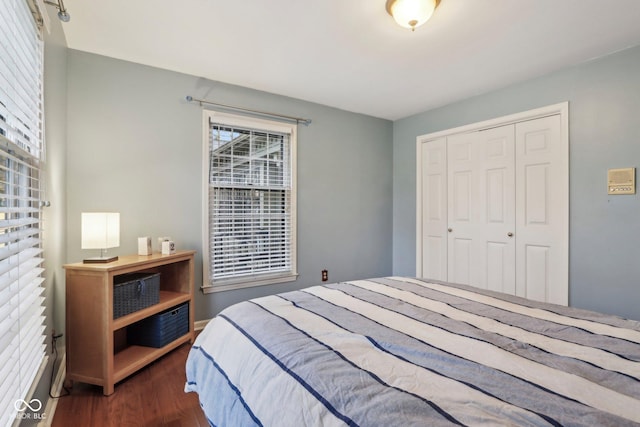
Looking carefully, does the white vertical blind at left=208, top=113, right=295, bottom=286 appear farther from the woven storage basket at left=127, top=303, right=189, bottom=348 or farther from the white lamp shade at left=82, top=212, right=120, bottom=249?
the white lamp shade at left=82, top=212, right=120, bottom=249

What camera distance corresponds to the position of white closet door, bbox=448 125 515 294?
10.2ft

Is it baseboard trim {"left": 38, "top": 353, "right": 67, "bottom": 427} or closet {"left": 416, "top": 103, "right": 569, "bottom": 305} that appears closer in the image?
baseboard trim {"left": 38, "top": 353, "right": 67, "bottom": 427}

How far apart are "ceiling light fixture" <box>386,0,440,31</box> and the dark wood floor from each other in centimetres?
254

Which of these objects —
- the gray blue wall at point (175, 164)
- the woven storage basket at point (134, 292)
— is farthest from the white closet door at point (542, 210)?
the woven storage basket at point (134, 292)

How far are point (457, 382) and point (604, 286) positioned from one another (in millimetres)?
2533

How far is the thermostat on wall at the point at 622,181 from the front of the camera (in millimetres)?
2363

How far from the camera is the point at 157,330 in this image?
7.53 feet

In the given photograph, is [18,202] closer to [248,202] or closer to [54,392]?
[54,392]

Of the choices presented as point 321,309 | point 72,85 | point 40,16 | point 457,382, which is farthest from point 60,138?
Answer: point 457,382

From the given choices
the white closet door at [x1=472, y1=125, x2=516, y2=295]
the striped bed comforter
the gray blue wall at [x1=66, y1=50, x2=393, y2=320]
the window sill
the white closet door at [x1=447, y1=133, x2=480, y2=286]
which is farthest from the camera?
the white closet door at [x1=447, y1=133, x2=480, y2=286]

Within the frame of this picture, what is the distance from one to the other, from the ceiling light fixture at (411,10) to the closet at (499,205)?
174cm

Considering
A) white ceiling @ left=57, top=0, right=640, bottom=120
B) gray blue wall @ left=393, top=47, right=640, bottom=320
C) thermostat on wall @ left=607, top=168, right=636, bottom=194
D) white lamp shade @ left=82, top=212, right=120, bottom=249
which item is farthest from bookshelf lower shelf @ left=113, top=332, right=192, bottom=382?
thermostat on wall @ left=607, top=168, right=636, bottom=194

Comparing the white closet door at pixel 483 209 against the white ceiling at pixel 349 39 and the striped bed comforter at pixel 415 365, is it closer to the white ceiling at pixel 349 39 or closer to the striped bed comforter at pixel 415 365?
the white ceiling at pixel 349 39

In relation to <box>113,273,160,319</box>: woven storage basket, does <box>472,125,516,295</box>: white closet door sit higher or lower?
higher
